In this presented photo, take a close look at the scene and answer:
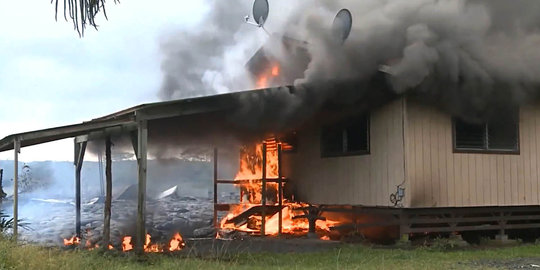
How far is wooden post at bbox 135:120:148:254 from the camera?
29.2 feet

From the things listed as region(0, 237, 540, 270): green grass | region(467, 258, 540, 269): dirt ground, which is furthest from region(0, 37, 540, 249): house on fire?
region(467, 258, 540, 269): dirt ground

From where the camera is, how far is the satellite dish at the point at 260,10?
533 inches

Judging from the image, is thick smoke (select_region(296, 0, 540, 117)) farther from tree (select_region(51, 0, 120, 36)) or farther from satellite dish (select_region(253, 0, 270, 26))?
tree (select_region(51, 0, 120, 36))

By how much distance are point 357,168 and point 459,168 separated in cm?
194

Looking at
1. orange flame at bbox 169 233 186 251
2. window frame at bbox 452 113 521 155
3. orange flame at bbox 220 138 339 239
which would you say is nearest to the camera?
orange flame at bbox 169 233 186 251

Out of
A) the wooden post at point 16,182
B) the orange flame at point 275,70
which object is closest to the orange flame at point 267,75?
the orange flame at point 275,70

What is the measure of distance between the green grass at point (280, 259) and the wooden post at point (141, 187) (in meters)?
0.28

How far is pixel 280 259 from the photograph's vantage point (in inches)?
357

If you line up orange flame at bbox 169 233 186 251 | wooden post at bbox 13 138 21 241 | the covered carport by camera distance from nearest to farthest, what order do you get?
wooden post at bbox 13 138 21 241
the covered carport
orange flame at bbox 169 233 186 251

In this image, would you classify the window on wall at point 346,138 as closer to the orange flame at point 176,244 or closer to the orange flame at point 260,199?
the orange flame at point 260,199

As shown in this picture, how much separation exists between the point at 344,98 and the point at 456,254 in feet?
11.5

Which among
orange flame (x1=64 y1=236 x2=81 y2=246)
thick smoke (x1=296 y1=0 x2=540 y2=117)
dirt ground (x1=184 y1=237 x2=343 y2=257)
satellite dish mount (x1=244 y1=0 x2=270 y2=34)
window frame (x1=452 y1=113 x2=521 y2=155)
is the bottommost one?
dirt ground (x1=184 y1=237 x2=343 y2=257)

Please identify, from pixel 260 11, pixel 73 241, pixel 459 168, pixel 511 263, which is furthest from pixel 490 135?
pixel 73 241

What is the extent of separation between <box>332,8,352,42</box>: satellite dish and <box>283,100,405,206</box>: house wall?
63.7 inches
